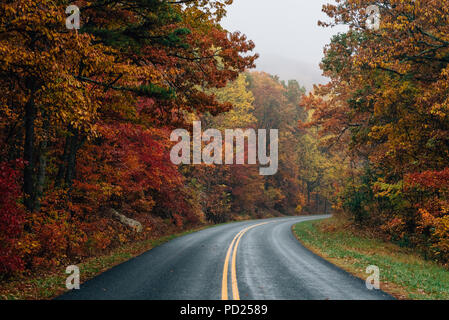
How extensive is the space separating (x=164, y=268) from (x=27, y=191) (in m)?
5.09

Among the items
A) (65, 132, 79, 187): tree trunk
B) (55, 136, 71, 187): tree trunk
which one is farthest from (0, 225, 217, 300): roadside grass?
(55, 136, 71, 187): tree trunk

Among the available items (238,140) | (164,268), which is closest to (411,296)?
Answer: (164,268)

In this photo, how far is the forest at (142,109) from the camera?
311 inches

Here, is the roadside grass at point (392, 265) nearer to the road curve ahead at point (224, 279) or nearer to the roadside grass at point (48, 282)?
the road curve ahead at point (224, 279)

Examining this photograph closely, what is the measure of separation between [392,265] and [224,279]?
7375 millimetres

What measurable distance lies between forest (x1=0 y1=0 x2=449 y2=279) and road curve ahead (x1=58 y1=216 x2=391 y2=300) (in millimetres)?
2655

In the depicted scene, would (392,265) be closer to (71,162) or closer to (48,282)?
(48,282)

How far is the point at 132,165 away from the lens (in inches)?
628

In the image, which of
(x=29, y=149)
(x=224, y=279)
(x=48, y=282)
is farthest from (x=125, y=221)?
(x=224, y=279)

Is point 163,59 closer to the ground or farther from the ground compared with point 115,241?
farther from the ground

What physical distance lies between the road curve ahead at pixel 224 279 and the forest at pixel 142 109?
265cm

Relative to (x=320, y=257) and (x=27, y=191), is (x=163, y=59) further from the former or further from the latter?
(x=320, y=257)

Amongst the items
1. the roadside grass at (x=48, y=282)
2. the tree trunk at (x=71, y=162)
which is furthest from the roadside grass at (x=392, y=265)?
the tree trunk at (x=71, y=162)

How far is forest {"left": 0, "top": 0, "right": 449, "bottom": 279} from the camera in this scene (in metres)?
7.89
